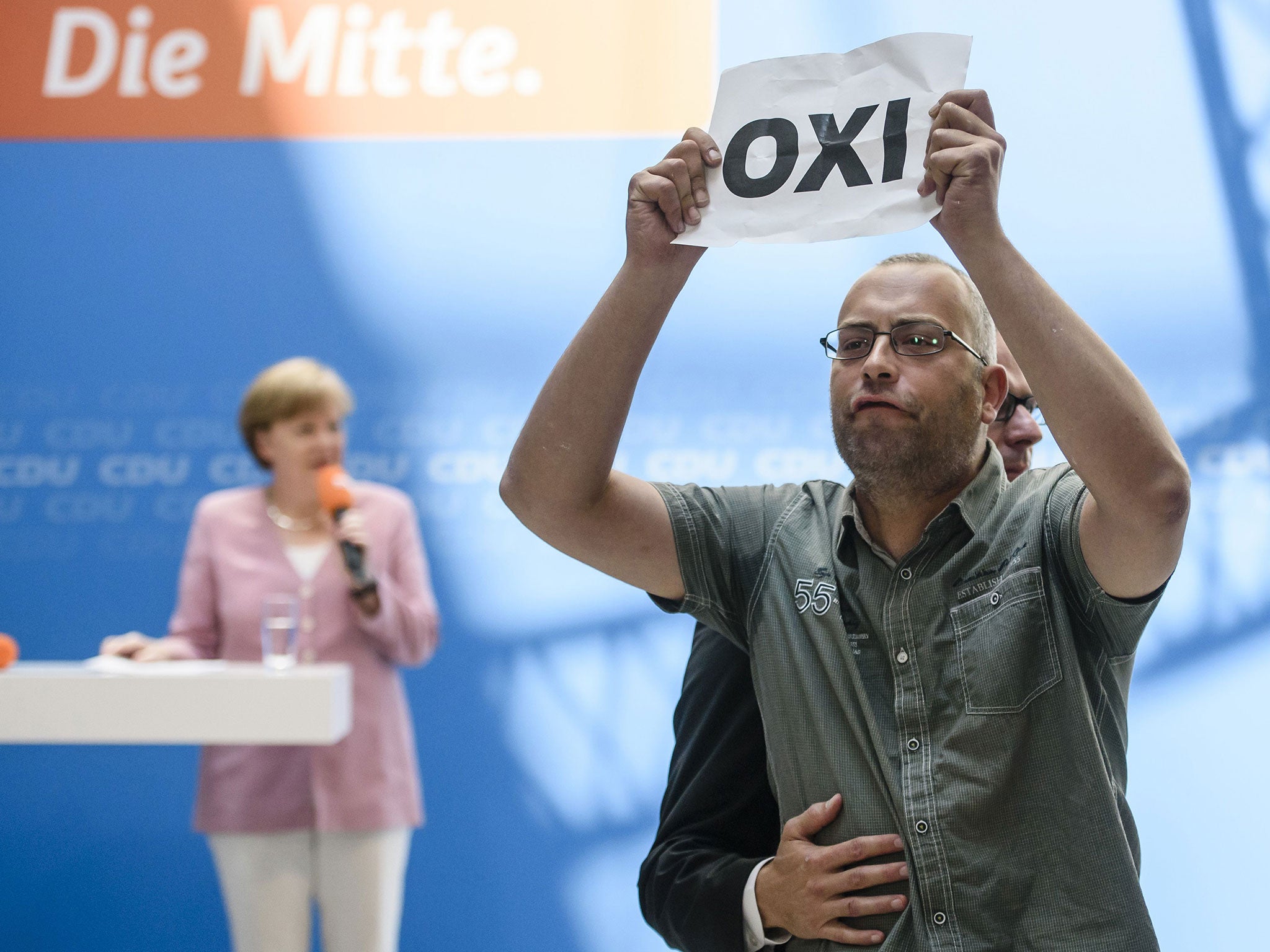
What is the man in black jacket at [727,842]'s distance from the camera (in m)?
1.33

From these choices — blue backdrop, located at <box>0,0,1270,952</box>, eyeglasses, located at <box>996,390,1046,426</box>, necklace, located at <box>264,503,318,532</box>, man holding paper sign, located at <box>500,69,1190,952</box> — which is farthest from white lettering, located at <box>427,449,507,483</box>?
A: man holding paper sign, located at <box>500,69,1190,952</box>

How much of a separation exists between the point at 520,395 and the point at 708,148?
8.25 feet

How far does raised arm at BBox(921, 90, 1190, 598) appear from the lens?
1262 millimetres

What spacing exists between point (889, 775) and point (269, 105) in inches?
138

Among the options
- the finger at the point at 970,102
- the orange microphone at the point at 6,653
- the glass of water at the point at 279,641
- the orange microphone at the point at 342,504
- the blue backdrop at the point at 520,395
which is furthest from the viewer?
the blue backdrop at the point at 520,395

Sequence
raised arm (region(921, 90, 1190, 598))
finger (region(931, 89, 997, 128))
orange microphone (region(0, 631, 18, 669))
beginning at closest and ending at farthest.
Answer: raised arm (region(921, 90, 1190, 598)) → finger (region(931, 89, 997, 128)) → orange microphone (region(0, 631, 18, 669))

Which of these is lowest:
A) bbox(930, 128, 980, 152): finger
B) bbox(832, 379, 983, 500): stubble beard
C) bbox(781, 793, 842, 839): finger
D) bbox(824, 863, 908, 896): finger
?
bbox(824, 863, 908, 896): finger

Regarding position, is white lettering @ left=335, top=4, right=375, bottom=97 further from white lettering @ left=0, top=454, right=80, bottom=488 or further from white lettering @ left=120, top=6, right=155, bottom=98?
white lettering @ left=0, top=454, right=80, bottom=488

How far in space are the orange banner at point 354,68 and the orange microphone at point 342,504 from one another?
144 cm

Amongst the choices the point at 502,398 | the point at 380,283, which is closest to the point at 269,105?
the point at 380,283

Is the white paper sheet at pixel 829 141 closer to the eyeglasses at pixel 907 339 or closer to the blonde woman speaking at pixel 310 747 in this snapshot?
the eyeglasses at pixel 907 339

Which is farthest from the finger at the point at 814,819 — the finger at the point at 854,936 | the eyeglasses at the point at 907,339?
the eyeglasses at the point at 907,339

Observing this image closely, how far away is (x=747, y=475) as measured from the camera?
3859 millimetres

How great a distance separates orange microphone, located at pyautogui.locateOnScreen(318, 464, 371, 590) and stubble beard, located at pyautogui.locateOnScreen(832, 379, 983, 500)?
1.78m
